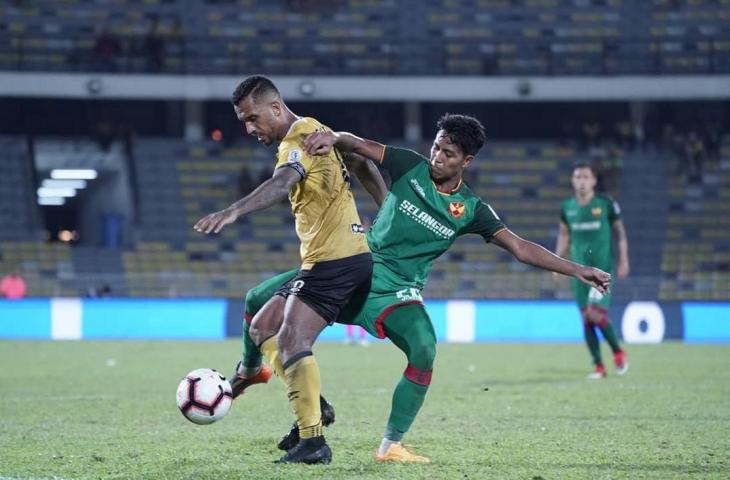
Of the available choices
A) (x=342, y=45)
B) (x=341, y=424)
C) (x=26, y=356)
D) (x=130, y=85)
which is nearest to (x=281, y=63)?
(x=342, y=45)

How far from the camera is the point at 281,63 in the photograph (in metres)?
31.7

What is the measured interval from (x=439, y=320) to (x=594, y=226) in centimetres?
813

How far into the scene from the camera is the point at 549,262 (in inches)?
253

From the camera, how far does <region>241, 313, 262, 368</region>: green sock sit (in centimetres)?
688

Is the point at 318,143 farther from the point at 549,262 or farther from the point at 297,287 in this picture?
the point at 549,262

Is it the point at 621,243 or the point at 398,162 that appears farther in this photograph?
the point at 621,243

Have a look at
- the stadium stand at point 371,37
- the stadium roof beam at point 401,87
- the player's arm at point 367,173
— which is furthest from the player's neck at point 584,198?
the stadium stand at point 371,37

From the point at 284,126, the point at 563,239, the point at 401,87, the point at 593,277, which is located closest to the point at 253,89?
the point at 284,126

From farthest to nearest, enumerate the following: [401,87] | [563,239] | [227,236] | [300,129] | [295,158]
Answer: [401,87] → [227,236] → [563,239] → [300,129] → [295,158]

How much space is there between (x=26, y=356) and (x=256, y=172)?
50.2ft

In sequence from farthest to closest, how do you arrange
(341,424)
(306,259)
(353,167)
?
1. (341,424)
2. (353,167)
3. (306,259)

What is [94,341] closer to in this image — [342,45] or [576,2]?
[342,45]

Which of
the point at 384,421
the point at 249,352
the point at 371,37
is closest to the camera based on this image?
the point at 249,352

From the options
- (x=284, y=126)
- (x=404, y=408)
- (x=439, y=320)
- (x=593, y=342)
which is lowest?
(x=404, y=408)
